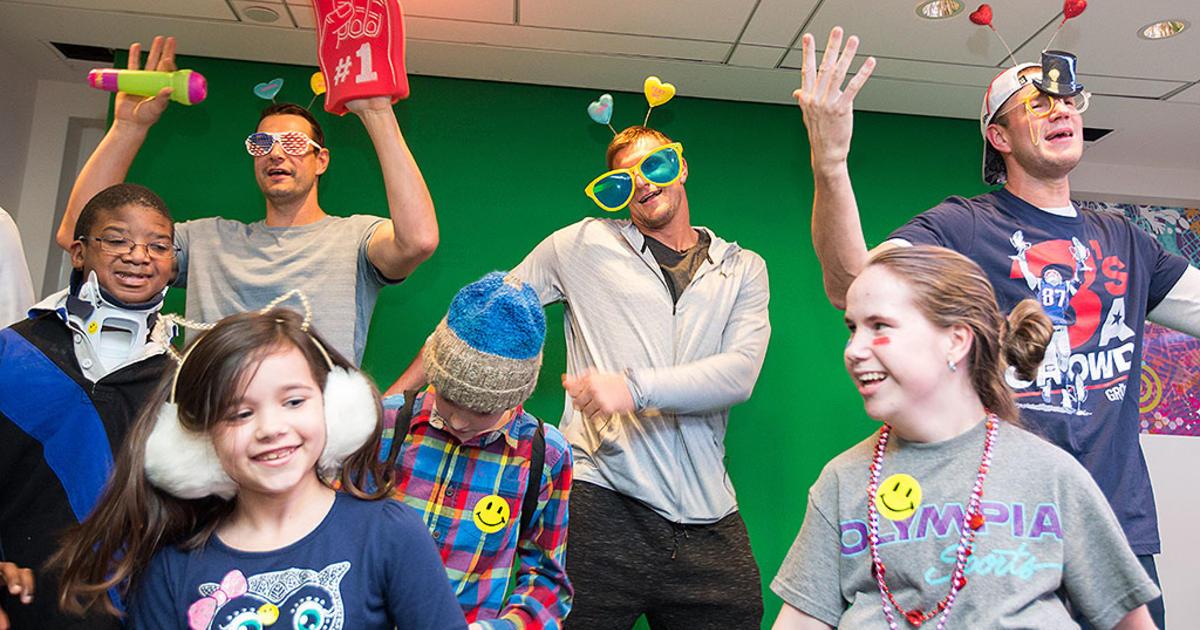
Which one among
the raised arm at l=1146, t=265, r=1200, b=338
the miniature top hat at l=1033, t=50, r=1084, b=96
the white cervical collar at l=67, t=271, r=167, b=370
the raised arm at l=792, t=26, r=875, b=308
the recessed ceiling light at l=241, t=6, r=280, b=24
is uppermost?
the recessed ceiling light at l=241, t=6, r=280, b=24

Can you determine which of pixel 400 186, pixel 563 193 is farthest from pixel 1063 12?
pixel 400 186

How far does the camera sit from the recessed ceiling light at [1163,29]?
3.34 m

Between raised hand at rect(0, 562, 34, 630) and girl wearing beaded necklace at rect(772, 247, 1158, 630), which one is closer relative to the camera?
girl wearing beaded necklace at rect(772, 247, 1158, 630)

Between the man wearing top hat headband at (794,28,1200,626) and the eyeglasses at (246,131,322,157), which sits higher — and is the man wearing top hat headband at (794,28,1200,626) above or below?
below

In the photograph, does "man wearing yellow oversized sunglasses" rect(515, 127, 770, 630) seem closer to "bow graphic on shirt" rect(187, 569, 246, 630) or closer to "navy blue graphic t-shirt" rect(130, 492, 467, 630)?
"navy blue graphic t-shirt" rect(130, 492, 467, 630)

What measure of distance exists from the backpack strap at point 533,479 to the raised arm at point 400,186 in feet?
2.98

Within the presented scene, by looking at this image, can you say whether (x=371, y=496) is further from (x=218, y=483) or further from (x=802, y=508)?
(x=802, y=508)

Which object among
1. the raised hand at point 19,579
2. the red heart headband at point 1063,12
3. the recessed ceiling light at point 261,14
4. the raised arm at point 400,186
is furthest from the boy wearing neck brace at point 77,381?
the red heart headband at point 1063,12

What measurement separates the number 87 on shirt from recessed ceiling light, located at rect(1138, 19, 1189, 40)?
2.69m

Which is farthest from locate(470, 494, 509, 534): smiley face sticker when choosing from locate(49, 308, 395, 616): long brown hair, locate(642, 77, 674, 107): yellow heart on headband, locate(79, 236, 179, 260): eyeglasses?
locate(642, 77, 674, 107): yellow heart on headband

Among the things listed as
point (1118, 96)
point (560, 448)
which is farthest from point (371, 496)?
point (1118, 96)

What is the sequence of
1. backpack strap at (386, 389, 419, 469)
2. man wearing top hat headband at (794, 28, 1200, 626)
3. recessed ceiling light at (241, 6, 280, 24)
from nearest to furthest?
backpack strap at (386, 389, 419, 469) < man wearing top hat headband at (794, 28, 1200, 626) < recessed ceiling light at (241, 6, 280, 24)

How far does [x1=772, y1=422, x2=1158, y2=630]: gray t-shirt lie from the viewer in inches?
58.9

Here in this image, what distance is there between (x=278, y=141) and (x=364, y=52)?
634 millimetres
